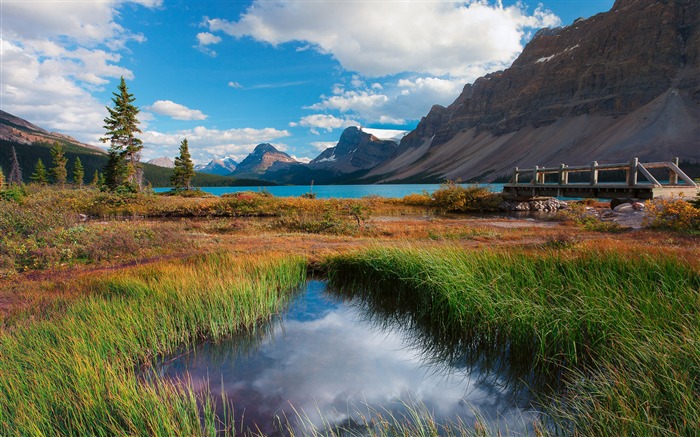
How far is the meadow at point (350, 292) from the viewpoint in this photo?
3098 millimetres

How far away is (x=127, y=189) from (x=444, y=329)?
140 ft

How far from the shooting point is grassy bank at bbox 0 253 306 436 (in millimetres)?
3068

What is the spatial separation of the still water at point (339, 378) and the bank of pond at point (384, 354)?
0.09 feet

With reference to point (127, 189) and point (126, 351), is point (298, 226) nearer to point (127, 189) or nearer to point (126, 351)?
point (126, 351)

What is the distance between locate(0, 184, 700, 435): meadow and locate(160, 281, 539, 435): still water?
0.36 meters

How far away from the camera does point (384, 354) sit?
554 cm

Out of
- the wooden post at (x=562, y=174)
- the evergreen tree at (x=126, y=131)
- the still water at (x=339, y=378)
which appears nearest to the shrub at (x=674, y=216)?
the wooden post at (x=562, y=174)

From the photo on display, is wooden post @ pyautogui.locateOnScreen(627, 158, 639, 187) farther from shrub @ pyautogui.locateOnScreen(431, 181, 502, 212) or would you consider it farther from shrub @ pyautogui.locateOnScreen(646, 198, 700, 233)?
shrub @ pyautogui.locateOnScreen(431, 181, 502, 212)

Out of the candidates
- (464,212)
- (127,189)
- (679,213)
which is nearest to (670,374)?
(679,213)

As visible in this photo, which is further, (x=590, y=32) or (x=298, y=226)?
(x=590, y=32)

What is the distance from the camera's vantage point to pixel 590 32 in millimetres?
186250

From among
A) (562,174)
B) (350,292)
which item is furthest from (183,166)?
(350,292)

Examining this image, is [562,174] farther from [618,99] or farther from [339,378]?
[618,99]

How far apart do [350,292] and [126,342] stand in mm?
5106
